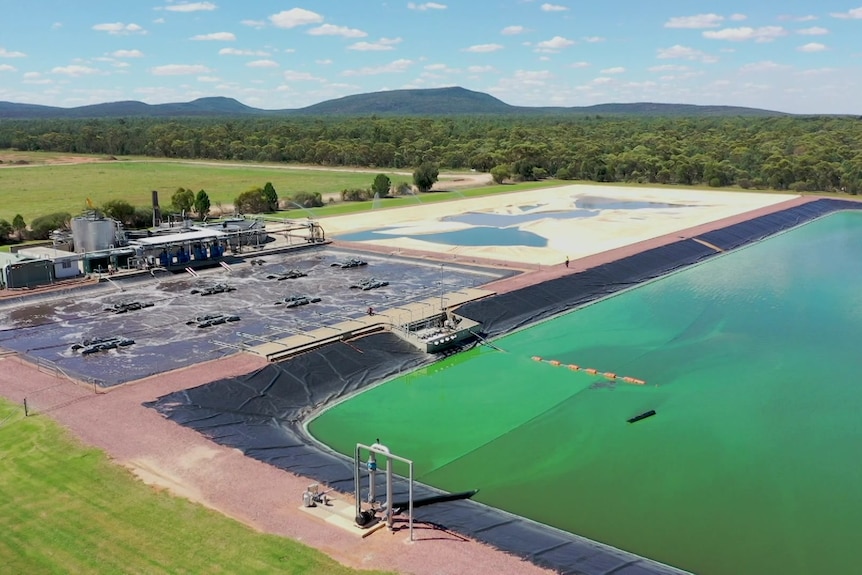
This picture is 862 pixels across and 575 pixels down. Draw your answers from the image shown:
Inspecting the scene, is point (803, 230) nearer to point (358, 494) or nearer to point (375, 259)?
point (375, 259)

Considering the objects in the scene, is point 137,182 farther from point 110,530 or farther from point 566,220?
point 110,530

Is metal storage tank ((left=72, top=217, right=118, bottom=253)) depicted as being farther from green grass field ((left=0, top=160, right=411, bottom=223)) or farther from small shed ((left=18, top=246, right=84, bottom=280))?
green grass field ((left=0, top=160, right=411, bottom=223))

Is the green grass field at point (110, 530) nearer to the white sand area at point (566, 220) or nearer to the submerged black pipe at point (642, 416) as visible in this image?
the submerged black pipe at point (642, 416)

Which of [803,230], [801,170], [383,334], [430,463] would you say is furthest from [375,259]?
[801,170]

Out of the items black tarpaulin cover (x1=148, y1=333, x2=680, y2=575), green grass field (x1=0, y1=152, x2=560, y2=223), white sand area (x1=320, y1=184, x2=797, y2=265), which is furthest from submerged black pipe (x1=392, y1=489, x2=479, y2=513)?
green grass field (x1=0, y1=152, x2=560, y2=223)

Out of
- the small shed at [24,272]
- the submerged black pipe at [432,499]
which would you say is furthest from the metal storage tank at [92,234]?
the submerged black pipe at [432,499]
